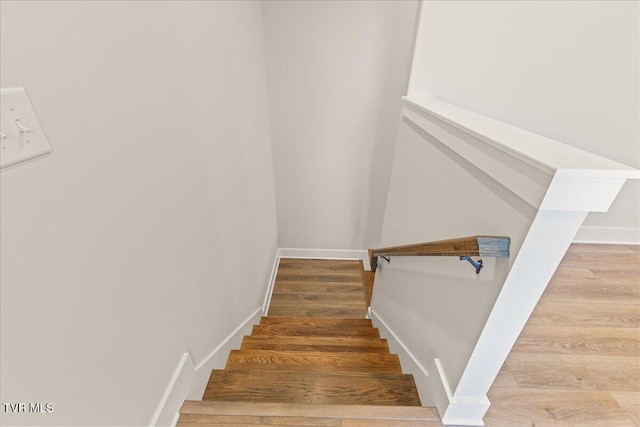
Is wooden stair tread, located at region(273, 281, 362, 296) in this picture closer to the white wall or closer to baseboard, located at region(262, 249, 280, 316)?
baseboard, located at region(262, 249, 280, 316)

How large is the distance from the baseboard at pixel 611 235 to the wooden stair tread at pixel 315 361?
2.07 meters

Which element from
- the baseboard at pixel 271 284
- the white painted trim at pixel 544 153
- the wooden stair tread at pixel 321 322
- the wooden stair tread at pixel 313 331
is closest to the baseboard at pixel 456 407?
the white painted trim at pixel 544 153

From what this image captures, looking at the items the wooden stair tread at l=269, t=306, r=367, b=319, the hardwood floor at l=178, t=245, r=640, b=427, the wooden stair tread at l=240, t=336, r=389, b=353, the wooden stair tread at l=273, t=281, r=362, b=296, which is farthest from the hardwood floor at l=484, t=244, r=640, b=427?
the wooden stair tread at l=273, t=281, r=362, b=296

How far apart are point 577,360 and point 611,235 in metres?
1.65

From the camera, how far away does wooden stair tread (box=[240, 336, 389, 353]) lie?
1.94m

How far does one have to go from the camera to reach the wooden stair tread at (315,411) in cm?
116

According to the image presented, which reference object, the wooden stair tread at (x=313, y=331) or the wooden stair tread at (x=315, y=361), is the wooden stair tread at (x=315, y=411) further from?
the wooden stair tread at (x=313, y=331)

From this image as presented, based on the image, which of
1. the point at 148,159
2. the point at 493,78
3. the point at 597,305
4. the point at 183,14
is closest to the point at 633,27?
the point at 493,78

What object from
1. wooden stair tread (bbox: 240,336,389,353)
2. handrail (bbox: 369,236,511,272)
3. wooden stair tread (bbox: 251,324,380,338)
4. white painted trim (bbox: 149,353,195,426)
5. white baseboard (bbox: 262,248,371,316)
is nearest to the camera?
handrail (bbox: 369,236,511,272)

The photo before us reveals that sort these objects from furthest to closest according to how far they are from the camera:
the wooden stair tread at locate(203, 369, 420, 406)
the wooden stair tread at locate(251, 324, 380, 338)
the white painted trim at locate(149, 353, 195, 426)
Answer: the wooden stair tread at locate(251, 324, 380, 338) → the wooden stair tread at locate(203, 369, 420, 406) → the white painted trim at locate(149, 353, 195, 426)

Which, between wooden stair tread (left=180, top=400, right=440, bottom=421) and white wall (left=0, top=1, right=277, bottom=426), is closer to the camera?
white wall (left=0, top=1, right=277, bottom=426)

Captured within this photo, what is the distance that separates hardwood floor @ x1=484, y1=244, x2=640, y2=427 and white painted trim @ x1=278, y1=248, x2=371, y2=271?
80.6 inches

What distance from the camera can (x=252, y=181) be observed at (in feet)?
7.26

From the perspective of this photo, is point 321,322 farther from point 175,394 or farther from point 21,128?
point 21,128
